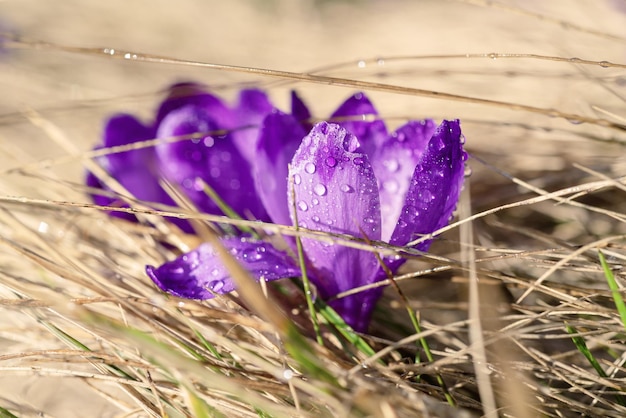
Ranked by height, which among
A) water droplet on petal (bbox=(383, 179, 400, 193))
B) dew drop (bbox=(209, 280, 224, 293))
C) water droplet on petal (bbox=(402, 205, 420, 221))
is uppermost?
water droplet on petal (bbox=(383, 179, 400, 193))

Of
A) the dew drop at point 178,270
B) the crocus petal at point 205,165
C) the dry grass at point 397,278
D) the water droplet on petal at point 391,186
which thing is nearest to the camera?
the dry grass at point 397,278

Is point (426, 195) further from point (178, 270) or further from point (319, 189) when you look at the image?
point (178, 270)

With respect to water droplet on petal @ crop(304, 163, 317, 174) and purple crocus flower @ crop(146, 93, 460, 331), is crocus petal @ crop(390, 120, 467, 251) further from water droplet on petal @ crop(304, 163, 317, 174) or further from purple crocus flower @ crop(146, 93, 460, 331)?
water droplet on petal @ crop(304, 163, 317, 174)

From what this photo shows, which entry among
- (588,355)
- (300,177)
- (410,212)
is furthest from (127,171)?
(588,355)

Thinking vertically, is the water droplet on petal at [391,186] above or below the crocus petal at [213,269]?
above

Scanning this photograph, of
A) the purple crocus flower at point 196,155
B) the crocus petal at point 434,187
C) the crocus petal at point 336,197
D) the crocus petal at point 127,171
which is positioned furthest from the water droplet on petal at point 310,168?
the crocus petal at point 127,171

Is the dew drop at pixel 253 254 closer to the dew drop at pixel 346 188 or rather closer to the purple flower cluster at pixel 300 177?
the purple flower cluster at pixel 300 177

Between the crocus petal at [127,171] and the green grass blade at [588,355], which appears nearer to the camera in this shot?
the green grass blade at [588,355]

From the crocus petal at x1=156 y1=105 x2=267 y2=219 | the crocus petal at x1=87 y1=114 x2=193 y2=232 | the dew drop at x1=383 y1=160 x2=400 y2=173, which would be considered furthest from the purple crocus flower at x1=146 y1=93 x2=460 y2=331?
the crocus petal at x1=87 y1=114 x2=193 y2=232
